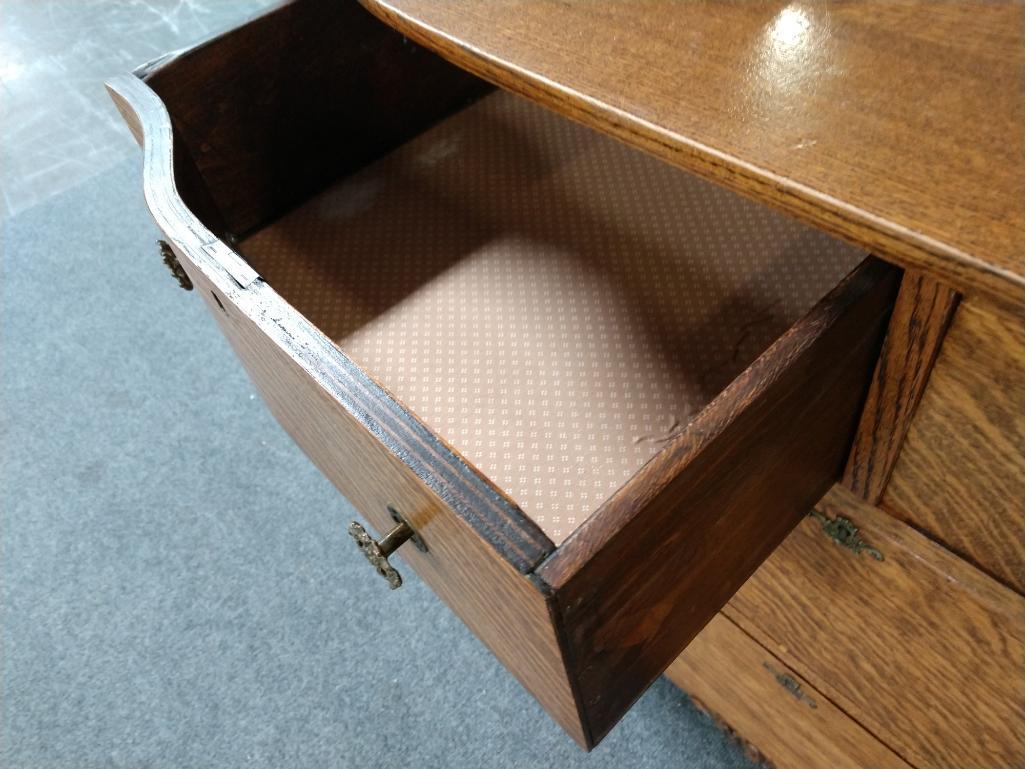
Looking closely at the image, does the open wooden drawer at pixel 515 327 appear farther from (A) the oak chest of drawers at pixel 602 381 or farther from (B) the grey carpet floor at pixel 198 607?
(B) the grey carpet floor at pixel 198 607

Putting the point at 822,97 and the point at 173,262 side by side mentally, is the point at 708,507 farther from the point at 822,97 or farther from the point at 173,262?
the point at 173,262

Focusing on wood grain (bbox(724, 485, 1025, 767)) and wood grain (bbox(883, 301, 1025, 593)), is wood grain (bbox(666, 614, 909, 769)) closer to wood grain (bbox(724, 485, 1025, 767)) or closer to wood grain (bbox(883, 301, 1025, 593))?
wood grain (bbox(724, 485, 1025, 767))

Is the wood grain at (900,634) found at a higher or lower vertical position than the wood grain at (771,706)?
higher

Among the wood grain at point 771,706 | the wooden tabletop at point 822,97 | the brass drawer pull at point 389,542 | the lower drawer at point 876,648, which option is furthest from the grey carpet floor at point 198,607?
the wooden tabletop at point 822,97

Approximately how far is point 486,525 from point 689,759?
2.19 ft

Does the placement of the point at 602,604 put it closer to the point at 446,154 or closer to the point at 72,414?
the point at 446,154

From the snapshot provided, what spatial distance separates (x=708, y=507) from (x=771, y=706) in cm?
46

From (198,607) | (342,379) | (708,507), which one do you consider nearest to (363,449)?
(342,379)

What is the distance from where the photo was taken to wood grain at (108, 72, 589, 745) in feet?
1.22

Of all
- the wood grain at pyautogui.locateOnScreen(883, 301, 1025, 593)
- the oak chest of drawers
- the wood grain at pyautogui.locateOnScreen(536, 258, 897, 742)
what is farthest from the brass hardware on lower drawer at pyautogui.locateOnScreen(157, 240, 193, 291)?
the wood grain at pyautogui.locateOnScreen(883, 301, 1025, 593)

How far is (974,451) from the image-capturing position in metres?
0.44

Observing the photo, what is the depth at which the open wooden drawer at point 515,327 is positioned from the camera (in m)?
0.38

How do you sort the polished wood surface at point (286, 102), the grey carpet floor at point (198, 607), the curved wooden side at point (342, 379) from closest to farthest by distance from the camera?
1. the curved wooden side at point (342, 379)
2. the polished wood surface at point (286, 102)
3. the grey carpet floor at point (198, 607)

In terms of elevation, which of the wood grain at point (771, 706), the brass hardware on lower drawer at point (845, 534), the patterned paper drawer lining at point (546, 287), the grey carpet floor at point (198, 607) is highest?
the patterned paper drawer lining at point (546, 287)
